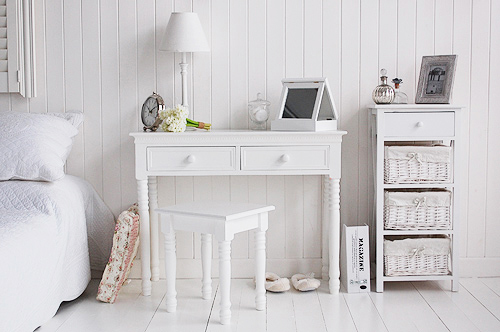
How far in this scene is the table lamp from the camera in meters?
3.29

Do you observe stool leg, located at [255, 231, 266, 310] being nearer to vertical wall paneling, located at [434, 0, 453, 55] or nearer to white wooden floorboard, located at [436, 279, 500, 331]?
white wooden floorboard, located at [436, 279, 500, 331]

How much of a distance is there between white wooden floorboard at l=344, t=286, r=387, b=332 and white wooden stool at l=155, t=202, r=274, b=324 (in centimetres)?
43

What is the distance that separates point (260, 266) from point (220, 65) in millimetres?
1166

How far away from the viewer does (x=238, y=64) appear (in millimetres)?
3516

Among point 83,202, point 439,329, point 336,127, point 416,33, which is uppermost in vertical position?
point 416,33

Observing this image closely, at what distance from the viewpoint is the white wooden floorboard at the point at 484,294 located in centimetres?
304

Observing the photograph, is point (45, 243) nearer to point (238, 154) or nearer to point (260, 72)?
point (238, 154)

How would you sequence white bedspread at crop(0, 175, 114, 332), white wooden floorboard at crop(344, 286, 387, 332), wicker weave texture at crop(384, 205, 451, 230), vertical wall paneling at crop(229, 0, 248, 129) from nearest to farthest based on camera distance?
white bedspread at crop(0, 175, 114, 332) < white wooden floorboard at crop(344, 286, 387, 332) < wicker weave texture at crop(384, 205, 451, 230) < vertical wall paneling at crop(229, 0, 248, 129)

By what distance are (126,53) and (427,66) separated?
1.59 metres

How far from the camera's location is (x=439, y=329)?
2744mm

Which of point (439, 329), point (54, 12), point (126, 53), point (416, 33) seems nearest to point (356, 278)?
point (439, 329)

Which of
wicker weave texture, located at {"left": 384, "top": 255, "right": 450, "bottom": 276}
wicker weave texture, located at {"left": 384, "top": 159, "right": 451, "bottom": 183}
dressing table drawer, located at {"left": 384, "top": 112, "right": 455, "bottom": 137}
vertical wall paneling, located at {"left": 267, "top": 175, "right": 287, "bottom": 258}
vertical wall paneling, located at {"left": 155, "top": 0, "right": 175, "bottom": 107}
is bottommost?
wicker weave texture, located at {"left": 384, "top": 255, "right": 450, "bottom": 276}

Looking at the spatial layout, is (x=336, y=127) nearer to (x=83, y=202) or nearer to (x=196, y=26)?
(x=196, y=26)

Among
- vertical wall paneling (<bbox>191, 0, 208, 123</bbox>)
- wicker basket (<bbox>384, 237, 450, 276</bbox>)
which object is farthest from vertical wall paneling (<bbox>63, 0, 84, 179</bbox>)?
wicker basket (<bbox>384, 237, 450, 276</bbox>)
